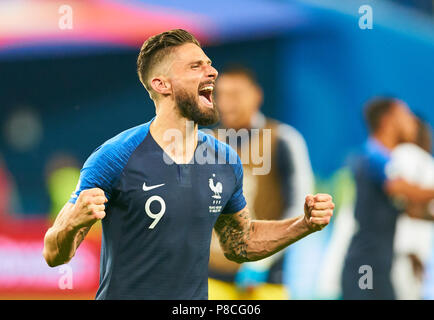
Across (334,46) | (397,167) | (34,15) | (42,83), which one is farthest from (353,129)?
(42,83)

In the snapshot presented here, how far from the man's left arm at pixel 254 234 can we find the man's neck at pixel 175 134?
18.8 inches

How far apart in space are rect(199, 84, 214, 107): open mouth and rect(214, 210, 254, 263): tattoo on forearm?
664 millimetres

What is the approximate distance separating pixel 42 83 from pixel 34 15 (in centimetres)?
284

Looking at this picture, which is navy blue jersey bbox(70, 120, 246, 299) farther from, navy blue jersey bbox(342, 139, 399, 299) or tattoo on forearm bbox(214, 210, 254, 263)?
navy blue jersey bbox(342, 139, 399, 299)

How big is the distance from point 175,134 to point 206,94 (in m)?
0.30

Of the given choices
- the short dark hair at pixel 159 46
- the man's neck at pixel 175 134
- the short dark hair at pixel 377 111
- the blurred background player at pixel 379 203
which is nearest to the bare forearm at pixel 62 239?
the man's neck at pixel 175 134

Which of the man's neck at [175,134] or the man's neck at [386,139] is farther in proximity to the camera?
the man's neck at [386,139]

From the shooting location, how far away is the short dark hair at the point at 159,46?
396 cm

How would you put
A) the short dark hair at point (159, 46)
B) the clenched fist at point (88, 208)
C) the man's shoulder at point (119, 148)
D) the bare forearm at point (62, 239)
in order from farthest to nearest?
the short dark hair at point (159, 46) < the man's shoulder at point (119, 148) < the bare forearm at point (62, 239) < the clenched fist at point (88, 208)

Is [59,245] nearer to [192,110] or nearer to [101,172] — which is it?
[101,172]

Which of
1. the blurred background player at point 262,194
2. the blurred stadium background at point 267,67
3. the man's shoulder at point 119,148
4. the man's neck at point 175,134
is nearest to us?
the man's shoulder at point 119,148

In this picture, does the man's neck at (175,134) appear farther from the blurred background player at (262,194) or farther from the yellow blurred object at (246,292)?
the yellow blurred object at (246,292)

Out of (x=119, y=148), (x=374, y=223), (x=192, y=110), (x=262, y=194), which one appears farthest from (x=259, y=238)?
(x=374, y=223)

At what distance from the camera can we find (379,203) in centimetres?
643
